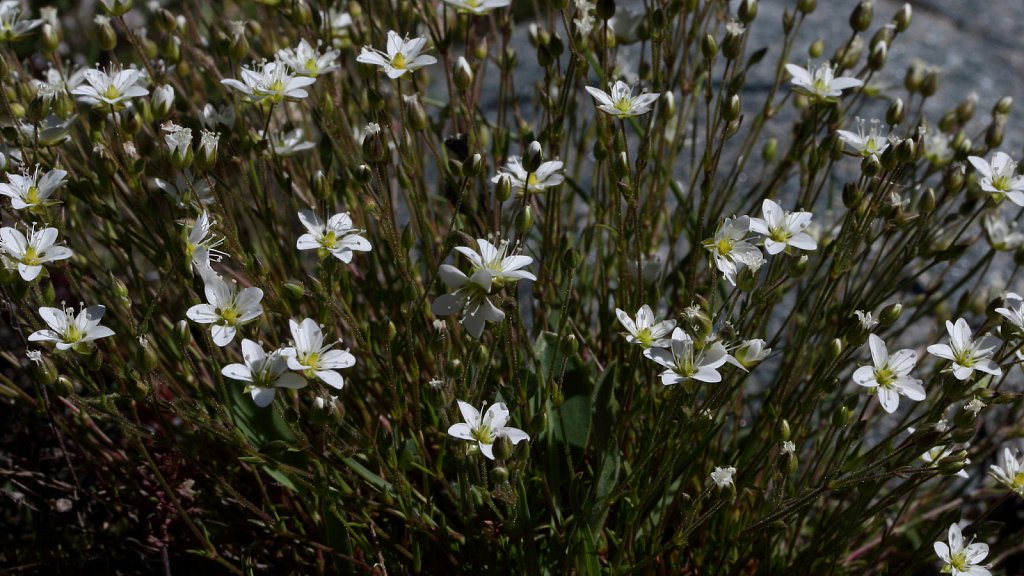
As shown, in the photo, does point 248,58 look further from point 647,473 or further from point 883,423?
point 883,423

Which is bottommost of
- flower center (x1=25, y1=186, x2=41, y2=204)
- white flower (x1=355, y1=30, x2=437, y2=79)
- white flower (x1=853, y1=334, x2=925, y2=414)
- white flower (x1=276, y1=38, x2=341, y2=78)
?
white flower (x1=853, y1=334, x2=925, y2=414)

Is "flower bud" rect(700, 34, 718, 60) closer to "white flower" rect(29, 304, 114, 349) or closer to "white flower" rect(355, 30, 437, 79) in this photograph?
"white flower" rect(355, 30, 437, 79)

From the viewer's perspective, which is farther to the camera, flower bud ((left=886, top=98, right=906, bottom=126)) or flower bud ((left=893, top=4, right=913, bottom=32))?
flower bud ((left=893, top=4, right=913, bottom=32))

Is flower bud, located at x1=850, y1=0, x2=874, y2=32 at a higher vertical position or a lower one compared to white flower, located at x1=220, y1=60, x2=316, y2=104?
higher

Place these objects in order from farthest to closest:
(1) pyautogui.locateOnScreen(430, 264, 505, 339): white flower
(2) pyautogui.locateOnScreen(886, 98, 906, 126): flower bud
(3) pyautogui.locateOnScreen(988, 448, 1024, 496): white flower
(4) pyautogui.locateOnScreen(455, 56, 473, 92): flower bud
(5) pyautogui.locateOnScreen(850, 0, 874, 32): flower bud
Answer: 1. (5) pyautogui.locateOnScreen(850, 0, 874, 32): flower bud
2. (2) pyautogui.locateOnScreen(886, 98, 906, 126): flower bud
3. (4) pyautogui.locateOnScreen(455, 56, 473, 92): flower bud
4. (3) pyautogui.locateOnScreen(988, 448, 1024, 496): white flower
5. (1) pyautogui.locateOnScreen(430, 264, 505, 339): white flower

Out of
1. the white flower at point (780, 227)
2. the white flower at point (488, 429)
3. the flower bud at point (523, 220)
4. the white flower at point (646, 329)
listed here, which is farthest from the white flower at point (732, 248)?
the white flower at point (488, 429)

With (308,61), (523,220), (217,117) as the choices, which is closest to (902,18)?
(523,220)

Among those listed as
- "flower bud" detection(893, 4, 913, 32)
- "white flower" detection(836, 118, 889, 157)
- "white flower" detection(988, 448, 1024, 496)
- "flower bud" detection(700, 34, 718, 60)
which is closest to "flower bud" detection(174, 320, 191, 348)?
"flower bud" detection(700, 34, 718, 60)

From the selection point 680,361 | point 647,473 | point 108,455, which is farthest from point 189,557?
point 680,361
